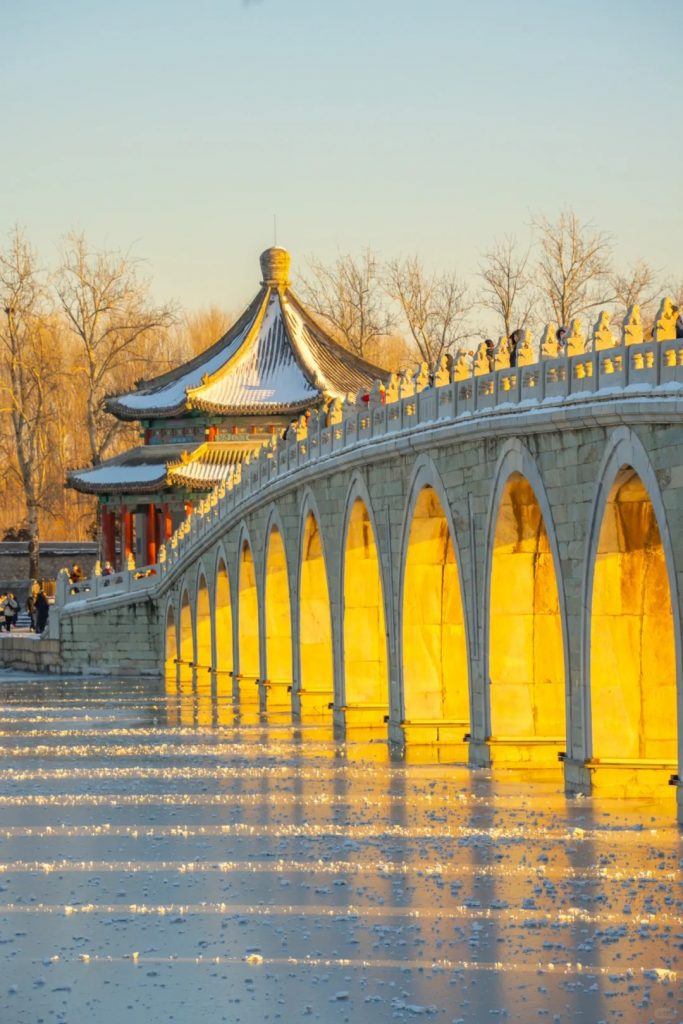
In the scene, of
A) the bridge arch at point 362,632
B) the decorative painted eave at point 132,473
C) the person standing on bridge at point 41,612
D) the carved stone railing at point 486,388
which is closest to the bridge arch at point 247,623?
the carved stone railing at point 486,388

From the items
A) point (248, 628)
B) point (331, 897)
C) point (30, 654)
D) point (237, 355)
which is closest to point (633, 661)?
point (331, 897)

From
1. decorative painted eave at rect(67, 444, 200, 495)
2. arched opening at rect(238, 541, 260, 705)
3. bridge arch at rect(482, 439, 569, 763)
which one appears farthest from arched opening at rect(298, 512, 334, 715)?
decorative painted eave at rect(67, 444, 200, 495)

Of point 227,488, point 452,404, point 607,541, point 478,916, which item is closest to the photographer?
point 478,916

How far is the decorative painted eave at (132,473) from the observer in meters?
59.6

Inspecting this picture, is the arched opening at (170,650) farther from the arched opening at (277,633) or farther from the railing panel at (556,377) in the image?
the railing panel at (556,377)

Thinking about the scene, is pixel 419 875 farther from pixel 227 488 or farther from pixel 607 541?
pixel 227 488

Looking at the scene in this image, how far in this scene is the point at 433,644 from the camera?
92.7 ft

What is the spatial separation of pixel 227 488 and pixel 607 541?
21834mm

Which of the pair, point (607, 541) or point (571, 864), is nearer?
point (571, 864)

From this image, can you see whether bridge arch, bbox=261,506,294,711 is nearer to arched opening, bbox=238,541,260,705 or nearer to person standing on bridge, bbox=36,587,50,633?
arched opening, bbox=238,541,260,705

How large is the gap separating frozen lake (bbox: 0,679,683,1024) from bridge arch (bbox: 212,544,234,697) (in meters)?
17.3

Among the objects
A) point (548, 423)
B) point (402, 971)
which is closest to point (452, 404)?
point (548, 423)

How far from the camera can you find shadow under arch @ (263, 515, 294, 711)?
38.3m

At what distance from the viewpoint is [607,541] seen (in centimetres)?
2103
